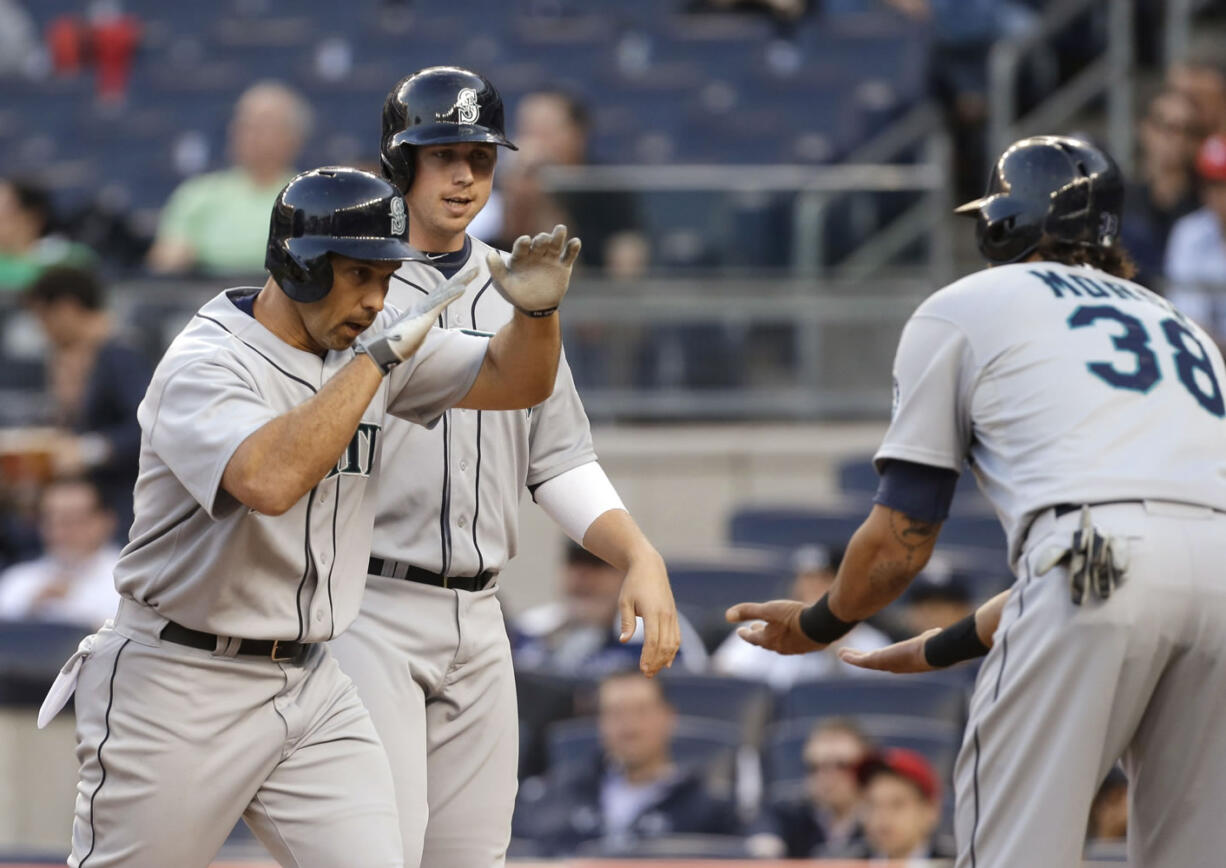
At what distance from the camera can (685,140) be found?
1095 centimetres

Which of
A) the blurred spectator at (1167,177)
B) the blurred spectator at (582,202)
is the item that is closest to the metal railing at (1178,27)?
the blurred spectator at (1167,177)

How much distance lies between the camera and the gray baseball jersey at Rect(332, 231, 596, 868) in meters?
3.75

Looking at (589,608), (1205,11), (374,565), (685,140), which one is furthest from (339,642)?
(1205,11)

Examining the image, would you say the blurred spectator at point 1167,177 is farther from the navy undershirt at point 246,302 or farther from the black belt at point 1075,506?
the navy undershirt at point 246,302

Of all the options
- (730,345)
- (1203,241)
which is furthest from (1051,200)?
(730,345)

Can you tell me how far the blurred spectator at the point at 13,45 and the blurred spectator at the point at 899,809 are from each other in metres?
8.71

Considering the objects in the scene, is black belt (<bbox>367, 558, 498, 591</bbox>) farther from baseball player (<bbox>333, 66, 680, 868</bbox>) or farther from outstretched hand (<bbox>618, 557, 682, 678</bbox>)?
outstretched hand (<bbox>618, 557, 682, 678</bbox>)

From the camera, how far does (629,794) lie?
6.86 metres

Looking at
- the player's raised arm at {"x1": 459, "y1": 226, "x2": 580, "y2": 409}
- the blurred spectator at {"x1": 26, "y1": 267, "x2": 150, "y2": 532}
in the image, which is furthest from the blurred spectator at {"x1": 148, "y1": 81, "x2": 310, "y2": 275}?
the player's raised arm at {"x1": 459, "y1": 226, "x2": 580, "y2": 409}

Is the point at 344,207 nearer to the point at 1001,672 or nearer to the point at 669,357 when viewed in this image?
the point at 1001,672

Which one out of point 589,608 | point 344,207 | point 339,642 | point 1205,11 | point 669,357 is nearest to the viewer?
point 344,207

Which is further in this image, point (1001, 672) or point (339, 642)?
point (339, 642)

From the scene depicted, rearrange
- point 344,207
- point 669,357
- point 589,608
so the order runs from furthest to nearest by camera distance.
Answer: point 669,357 → point 589,608 → point 344,207

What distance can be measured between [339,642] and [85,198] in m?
7.53
